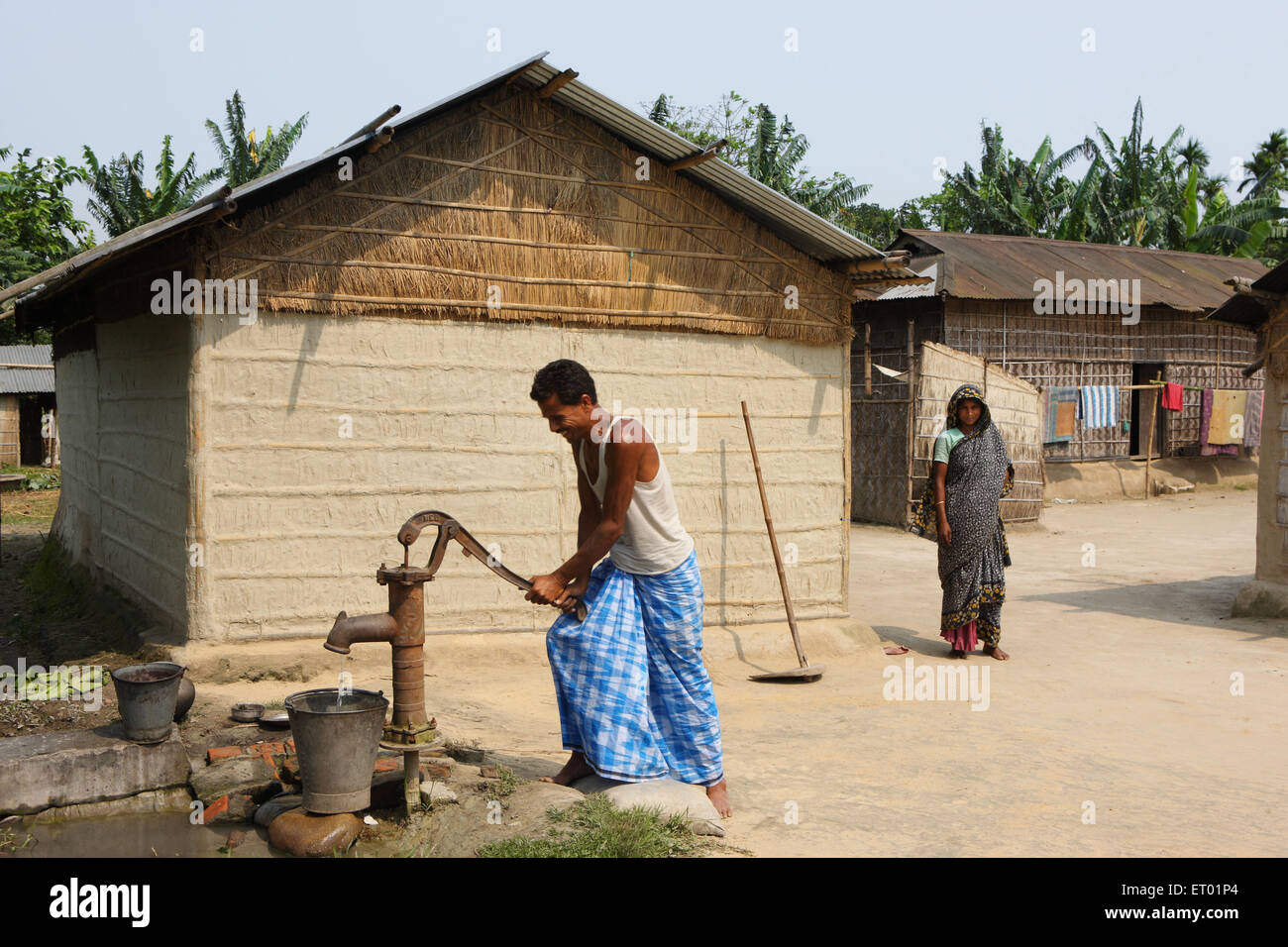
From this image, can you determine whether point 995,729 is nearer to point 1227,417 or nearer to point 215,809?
point 215,809

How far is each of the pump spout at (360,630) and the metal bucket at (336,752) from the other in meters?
0.23

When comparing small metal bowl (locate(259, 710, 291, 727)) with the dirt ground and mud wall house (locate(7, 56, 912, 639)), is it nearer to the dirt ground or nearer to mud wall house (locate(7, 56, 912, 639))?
the dirt ground

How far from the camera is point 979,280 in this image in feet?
57.5

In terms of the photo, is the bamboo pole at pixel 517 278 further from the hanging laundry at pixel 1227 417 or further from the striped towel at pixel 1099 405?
the hanging laundry at pixel 1227 417


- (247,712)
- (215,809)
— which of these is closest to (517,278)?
(247,712)

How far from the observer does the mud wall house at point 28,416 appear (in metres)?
23.8

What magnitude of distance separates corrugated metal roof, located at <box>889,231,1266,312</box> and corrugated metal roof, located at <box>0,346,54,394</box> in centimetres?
1788

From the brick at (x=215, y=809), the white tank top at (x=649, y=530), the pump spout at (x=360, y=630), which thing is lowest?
the brick at (x=215, y=809)

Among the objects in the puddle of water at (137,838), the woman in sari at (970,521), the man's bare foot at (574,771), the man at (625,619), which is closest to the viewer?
the puddle of water at (137,838)

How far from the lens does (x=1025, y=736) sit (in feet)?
19.4

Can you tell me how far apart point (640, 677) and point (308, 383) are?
330 cm

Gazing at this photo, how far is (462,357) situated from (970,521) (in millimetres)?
3787

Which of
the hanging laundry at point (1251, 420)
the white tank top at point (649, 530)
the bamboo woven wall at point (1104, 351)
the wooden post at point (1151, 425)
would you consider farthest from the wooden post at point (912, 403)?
the white tank top at point (649, 530)

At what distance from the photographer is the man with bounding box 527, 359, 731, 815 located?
13.4ft
